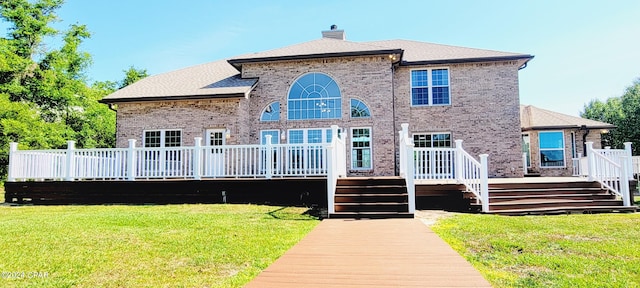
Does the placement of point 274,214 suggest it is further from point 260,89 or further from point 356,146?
point 260,89

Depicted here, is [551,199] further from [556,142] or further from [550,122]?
[550,122]

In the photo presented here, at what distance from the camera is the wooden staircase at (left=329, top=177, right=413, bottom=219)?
27.5ft

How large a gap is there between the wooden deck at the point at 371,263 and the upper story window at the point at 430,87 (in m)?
10.4

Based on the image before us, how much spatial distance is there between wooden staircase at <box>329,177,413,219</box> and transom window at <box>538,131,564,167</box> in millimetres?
12444

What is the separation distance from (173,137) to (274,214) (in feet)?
27.9

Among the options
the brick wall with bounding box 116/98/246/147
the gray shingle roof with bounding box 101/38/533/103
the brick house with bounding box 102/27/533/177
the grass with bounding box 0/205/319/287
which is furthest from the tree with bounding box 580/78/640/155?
the grass with bounding box 0/205/319/287

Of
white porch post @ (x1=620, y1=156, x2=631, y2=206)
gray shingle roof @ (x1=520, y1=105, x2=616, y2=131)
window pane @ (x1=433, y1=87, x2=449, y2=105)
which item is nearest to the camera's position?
white porch post @ (x1=620, y1=156, x2=631, y2=206)

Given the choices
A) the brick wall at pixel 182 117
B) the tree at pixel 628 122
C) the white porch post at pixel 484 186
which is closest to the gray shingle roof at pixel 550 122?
the white porch post at pixel 484 186

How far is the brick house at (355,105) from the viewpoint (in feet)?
49.6

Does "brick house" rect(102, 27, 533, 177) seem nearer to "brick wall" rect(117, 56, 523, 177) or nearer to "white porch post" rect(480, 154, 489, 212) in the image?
"brick wall" rect(117, 56, 523, 177)

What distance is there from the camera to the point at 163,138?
1562cm

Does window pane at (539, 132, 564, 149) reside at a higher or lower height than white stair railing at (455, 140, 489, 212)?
higher

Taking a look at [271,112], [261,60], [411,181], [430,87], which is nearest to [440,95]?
[430,87]

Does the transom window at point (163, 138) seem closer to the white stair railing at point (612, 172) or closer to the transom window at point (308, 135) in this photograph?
the transom window at point (308, 135)
